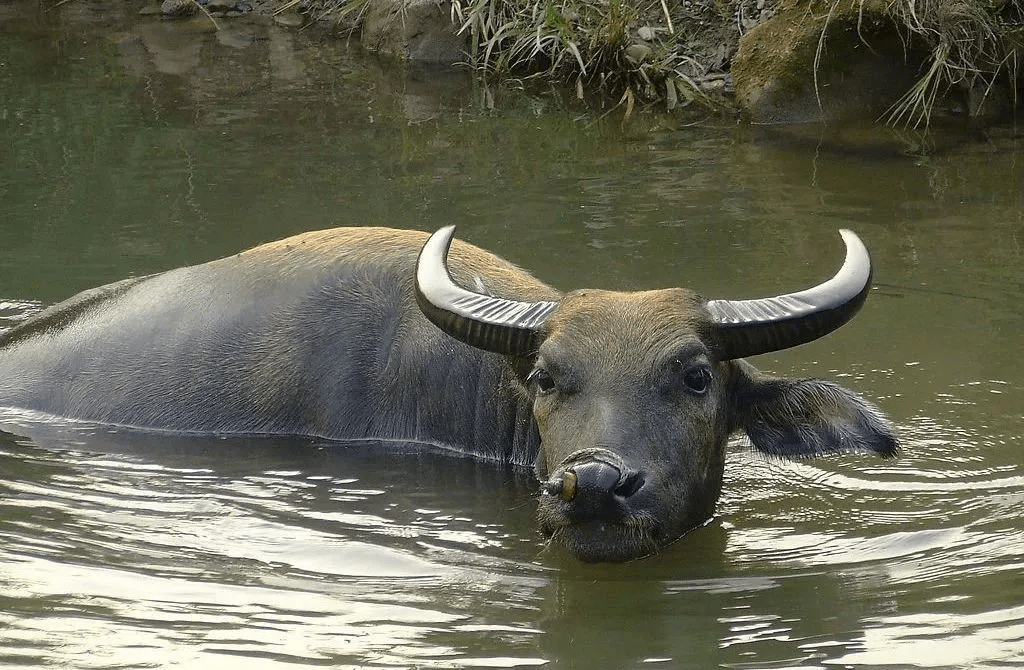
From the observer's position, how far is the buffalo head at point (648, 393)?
15.6 feet

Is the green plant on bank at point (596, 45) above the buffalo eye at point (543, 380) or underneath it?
above

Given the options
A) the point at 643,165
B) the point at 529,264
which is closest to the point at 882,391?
the point at 529,264

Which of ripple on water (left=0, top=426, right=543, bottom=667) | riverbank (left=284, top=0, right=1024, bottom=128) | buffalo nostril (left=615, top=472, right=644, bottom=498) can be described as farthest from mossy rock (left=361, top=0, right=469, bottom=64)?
buffalo nostril (left=615, top=472, right=644, bottom=498)

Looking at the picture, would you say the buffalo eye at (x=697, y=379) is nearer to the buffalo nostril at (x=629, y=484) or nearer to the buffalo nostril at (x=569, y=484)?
the buffalo nostril at (x=629, y=484)

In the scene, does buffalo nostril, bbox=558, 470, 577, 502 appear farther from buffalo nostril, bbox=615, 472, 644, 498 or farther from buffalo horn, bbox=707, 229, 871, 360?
buffalo horn, bbox=707, 229, 871, 360

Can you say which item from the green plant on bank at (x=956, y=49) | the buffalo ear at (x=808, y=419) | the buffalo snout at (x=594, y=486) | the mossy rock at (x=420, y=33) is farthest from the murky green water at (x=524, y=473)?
the mossy rock at (x=420, y=33)

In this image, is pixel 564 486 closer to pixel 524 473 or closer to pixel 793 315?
pixel 793 315

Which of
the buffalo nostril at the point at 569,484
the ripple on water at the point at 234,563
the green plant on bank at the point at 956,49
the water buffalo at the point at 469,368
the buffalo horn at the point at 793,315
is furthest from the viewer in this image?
the green plant on bank at the point at 956,49

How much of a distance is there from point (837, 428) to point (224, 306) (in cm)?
278

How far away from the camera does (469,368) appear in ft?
20.1

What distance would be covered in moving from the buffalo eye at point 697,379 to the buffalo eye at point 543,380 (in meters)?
0.47

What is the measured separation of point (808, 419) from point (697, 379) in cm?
68

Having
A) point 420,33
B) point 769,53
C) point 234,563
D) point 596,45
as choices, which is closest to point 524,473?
point 234,563

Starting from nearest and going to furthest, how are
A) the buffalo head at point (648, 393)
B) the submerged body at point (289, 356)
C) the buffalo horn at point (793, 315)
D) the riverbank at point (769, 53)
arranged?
the buffalo head at point (648, 393)
the buffalo horn at point (793, 315)
the submerged body at point (289, 356)
the riverbank at point (769, 53)
